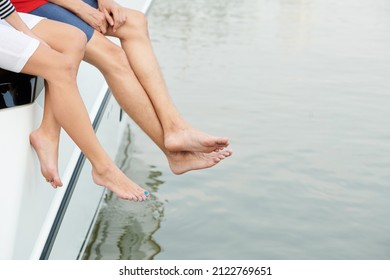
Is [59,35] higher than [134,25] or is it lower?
higher

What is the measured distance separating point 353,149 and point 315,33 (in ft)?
14.8

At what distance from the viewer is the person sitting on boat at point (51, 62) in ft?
7.98

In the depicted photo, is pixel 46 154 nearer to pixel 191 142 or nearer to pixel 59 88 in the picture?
pixel 59 88

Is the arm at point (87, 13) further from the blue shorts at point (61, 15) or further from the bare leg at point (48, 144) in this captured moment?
the bare leg at point (48, 144)

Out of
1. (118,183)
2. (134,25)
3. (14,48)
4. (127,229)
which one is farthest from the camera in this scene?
(127,229)

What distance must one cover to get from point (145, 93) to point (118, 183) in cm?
36

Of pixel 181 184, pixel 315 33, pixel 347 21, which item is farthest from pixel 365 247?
pixel 347 21

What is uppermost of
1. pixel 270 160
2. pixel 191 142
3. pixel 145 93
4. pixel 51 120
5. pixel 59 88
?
pixel 59 88

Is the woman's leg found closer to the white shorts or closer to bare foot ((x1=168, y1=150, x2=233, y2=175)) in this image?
the white shorts

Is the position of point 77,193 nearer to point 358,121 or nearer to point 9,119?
point 9,119

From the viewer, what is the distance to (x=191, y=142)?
3.04 meters

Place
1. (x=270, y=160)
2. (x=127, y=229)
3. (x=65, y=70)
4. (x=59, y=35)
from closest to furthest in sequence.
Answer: (x=65, y=70)
(x=59, y=35)
(x=127, y=229)
(x=270, y=160)

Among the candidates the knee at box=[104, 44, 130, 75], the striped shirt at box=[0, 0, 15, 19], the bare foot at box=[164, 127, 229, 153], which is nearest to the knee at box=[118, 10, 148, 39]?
the knee at box=[104, 44, 130, 75]

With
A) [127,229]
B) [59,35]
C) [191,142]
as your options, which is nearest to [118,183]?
[191,142]
